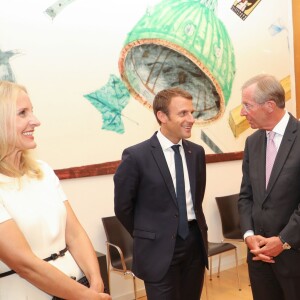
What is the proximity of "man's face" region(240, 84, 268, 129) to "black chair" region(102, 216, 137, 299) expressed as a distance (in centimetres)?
188

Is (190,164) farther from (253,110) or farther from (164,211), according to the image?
(253,110)

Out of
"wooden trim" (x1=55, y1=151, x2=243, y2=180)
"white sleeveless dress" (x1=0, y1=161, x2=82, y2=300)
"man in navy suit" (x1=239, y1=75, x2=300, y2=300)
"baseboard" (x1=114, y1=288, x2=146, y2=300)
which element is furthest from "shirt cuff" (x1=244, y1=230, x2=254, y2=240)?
"baseboard" (x1=114, y1=288, x2=146, y2=300)

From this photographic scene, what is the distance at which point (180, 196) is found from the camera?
2.75m

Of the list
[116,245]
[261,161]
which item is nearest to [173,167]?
[261,161]

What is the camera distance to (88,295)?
1775 mm

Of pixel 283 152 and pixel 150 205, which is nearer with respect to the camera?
pixel 283 152

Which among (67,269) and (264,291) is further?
(264,291)

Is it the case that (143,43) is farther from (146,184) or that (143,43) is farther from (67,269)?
(67,269)

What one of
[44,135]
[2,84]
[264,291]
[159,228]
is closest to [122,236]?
[44,135]

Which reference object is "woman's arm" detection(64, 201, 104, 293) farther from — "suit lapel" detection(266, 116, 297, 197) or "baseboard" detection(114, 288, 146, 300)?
"baseboard" detection(114, 288, 146, 300)

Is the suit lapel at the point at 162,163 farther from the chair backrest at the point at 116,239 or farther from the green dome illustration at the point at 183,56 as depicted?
the green dome illustration at the point at 183,56

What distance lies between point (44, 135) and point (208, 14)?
8.43ft

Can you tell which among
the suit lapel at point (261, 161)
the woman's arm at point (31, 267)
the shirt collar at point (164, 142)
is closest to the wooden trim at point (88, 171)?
the shirt collar at point (164, 142)

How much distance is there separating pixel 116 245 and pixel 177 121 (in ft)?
5.83
